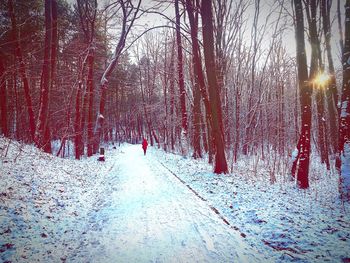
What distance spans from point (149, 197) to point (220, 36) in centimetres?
1251

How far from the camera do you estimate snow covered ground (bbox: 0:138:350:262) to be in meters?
3.85

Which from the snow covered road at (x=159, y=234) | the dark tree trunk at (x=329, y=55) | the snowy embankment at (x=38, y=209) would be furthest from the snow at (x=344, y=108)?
the snowy embankment at (x=38, y=209)

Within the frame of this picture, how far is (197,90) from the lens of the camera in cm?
1688

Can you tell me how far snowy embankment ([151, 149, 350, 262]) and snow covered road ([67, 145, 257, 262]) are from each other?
1.38 feet

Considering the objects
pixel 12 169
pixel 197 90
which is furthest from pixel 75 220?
pixel 197 90

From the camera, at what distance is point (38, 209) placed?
5258 millimetres

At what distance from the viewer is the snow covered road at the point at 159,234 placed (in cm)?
381

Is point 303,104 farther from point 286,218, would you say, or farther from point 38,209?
point 38,209

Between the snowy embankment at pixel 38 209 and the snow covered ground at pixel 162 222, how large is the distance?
0.02 m

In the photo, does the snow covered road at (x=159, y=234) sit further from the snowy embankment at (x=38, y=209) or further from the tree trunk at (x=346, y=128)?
the tree trunk at (x=346, y=128)

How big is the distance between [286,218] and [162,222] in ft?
9.65

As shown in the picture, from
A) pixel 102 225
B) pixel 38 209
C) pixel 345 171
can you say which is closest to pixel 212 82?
pixel 345 171

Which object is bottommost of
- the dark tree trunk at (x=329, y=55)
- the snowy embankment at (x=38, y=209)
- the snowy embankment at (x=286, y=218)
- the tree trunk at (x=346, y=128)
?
the snowy embankment at (x=286, y=218)

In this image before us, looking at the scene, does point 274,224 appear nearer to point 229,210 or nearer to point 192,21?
A: point 229,210
